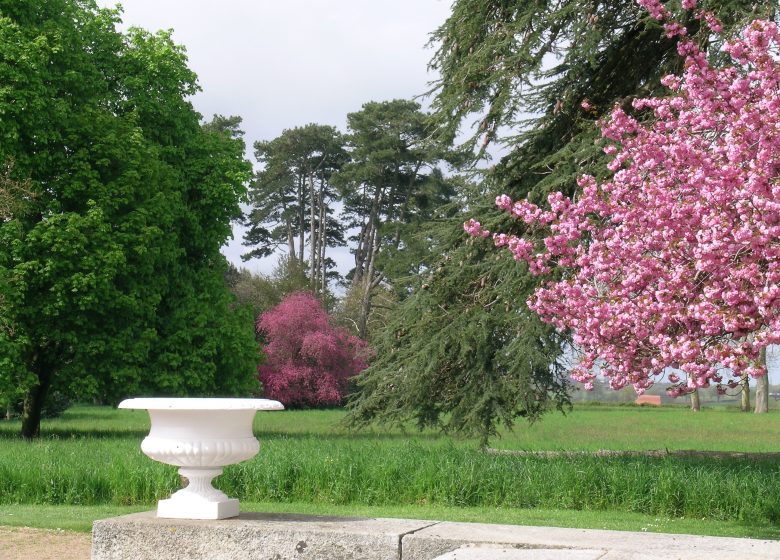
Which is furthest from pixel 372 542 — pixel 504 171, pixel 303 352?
pixel 303 352

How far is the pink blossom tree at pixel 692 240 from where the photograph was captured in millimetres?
7398

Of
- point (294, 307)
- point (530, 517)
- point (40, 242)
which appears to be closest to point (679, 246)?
point (530, 517)

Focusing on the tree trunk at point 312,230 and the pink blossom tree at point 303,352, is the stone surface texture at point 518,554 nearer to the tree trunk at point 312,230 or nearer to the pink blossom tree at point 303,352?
the pink blossom tree at point 303,352

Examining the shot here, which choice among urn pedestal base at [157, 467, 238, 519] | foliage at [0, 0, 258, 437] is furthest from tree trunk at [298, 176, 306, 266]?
urn pedestal base at [157, 467, 238, 519]

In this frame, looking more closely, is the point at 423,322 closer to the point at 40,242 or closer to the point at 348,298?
the point at 40,242

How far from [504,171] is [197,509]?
8.87 m

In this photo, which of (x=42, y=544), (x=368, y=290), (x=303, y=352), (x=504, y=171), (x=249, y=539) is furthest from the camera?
(x=368, y=290)

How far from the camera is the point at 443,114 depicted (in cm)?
1368

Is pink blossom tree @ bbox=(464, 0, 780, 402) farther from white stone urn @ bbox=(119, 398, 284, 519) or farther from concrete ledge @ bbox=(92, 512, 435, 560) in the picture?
white stone urn @ bbox=(119, 398, 284, 519)

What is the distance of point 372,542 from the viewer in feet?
19.1

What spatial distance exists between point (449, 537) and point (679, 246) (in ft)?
11.8

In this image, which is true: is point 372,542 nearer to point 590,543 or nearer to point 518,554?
point 518,554

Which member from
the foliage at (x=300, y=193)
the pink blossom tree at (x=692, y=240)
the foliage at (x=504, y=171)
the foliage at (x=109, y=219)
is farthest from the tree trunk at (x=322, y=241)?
the pink blossom tree at (x=692, y=240)

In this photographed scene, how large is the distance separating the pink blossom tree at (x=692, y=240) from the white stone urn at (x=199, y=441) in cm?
362
